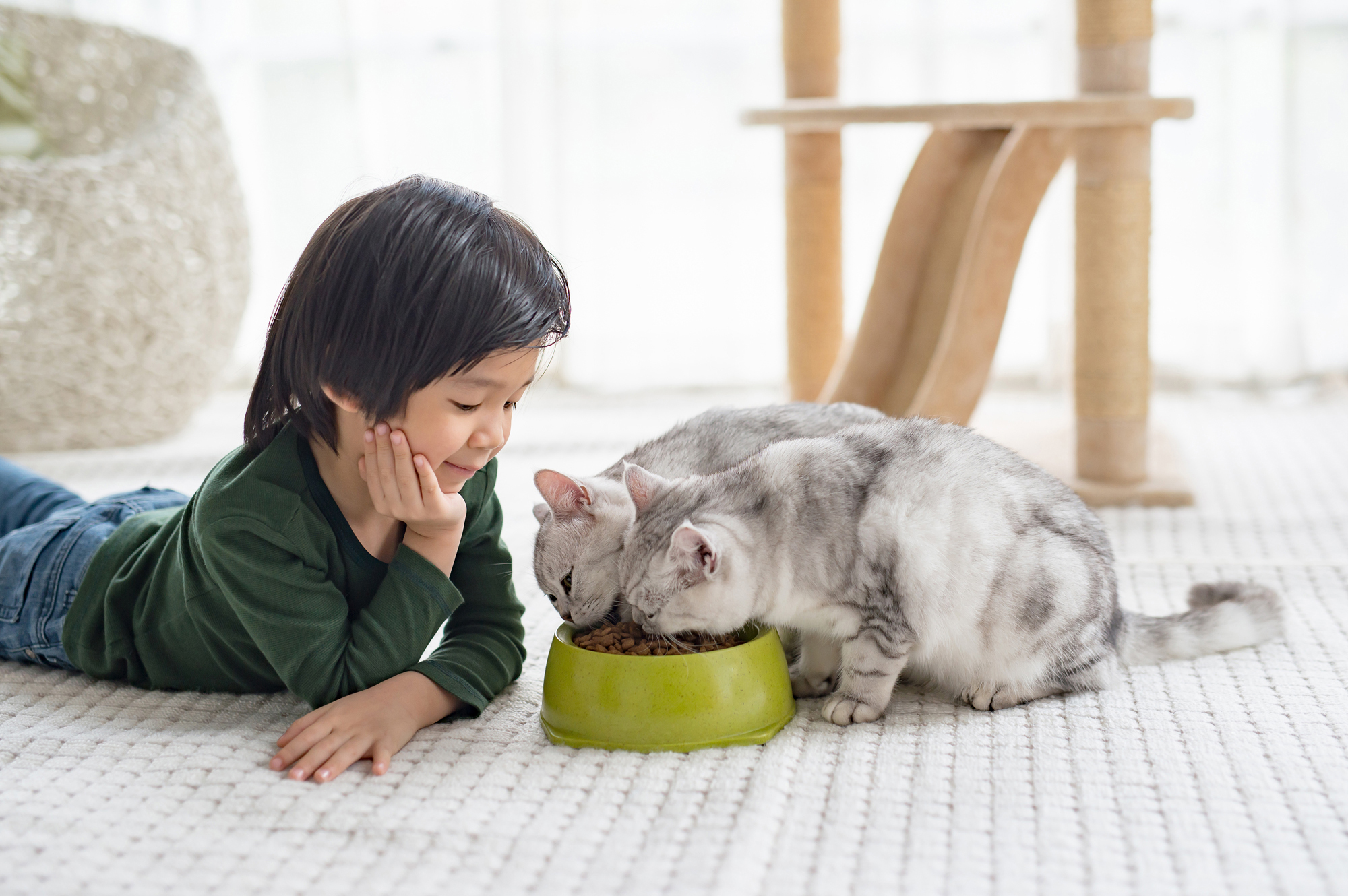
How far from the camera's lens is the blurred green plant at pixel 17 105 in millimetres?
2916

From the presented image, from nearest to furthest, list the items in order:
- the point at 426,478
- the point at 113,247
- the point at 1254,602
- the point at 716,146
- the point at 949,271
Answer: the point at 426,478 < the point at 1254,602 < the point at 949,271 < the point at 113,247 < the point at 716,146

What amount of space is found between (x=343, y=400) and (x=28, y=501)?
0.80m

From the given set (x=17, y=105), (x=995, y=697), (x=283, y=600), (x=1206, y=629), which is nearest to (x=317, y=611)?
(x=283, y=600)

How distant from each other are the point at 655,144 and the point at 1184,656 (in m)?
2.39

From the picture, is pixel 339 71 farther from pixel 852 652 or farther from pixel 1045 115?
pixel 852 652

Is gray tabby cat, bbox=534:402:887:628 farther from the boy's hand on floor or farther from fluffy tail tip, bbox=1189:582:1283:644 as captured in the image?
fluffy tail tip, bbox=1189:582:1283:644

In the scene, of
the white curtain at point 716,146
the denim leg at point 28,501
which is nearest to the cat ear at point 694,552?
the denim leg at point 28,501

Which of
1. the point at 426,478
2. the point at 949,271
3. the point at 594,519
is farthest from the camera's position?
the point at 949,271

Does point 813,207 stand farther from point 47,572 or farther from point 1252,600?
point 47,572

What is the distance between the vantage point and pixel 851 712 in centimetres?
125

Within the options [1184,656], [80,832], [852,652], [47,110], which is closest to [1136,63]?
[1184,656]

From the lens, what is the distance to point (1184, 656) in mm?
1404

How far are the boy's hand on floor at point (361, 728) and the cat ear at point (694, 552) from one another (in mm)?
328

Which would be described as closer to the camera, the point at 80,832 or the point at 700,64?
the point at 80,832
